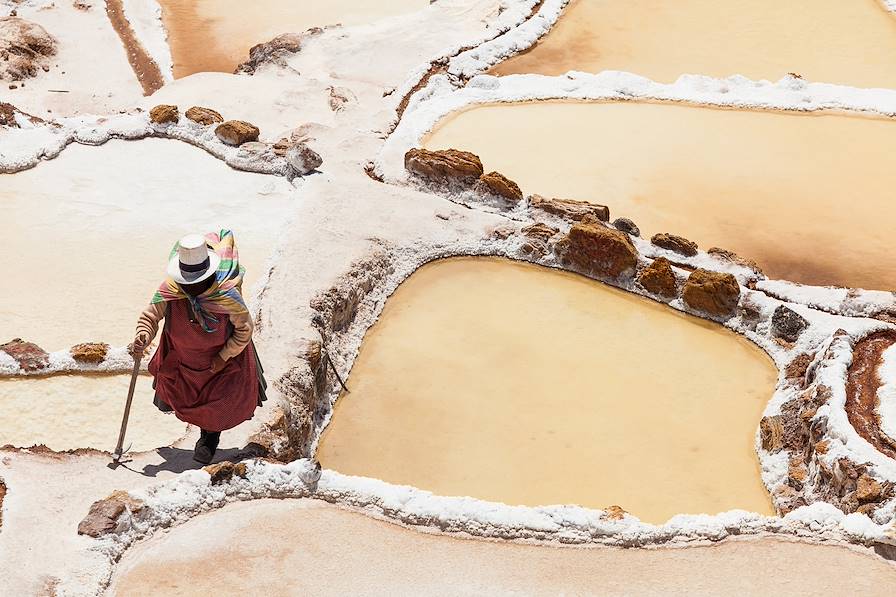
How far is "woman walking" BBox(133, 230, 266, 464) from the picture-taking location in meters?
6.95

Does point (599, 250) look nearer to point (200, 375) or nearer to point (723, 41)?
point (200, 375)

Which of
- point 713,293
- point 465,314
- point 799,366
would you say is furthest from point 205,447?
point 799,366

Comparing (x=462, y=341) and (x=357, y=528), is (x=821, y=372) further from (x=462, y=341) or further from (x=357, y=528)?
(x=357, y=528)

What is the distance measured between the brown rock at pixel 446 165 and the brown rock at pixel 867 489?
5.65 metres

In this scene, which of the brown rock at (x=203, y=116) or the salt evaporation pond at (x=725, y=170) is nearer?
the salt evaporation pond at (x=725, y=170)

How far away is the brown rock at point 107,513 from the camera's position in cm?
672

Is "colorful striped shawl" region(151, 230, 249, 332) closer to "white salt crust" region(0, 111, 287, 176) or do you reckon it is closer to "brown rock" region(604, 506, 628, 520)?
"brown rock" region(604, 506, 628, 520)

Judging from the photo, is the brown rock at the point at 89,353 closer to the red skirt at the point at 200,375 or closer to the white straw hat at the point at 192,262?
the red skirt at the point at 200,375

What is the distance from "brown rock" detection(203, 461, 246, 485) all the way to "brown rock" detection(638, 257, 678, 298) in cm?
496

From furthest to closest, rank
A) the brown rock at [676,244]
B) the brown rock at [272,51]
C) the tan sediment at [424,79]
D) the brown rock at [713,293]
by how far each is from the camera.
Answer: the brown rock at [272,51], the tan sediment at [424,79], the brown rock at [676,244], the brown rock at [713,293]

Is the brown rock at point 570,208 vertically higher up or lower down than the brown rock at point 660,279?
higher up

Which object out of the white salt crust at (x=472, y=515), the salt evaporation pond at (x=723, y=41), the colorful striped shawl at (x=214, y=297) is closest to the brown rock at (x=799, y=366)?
the white salt crust at (x=472, y=515)

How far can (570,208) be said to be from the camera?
37.4 ft

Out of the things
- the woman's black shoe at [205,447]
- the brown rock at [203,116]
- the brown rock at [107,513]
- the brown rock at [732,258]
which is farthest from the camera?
the brown rock at [203,116]
